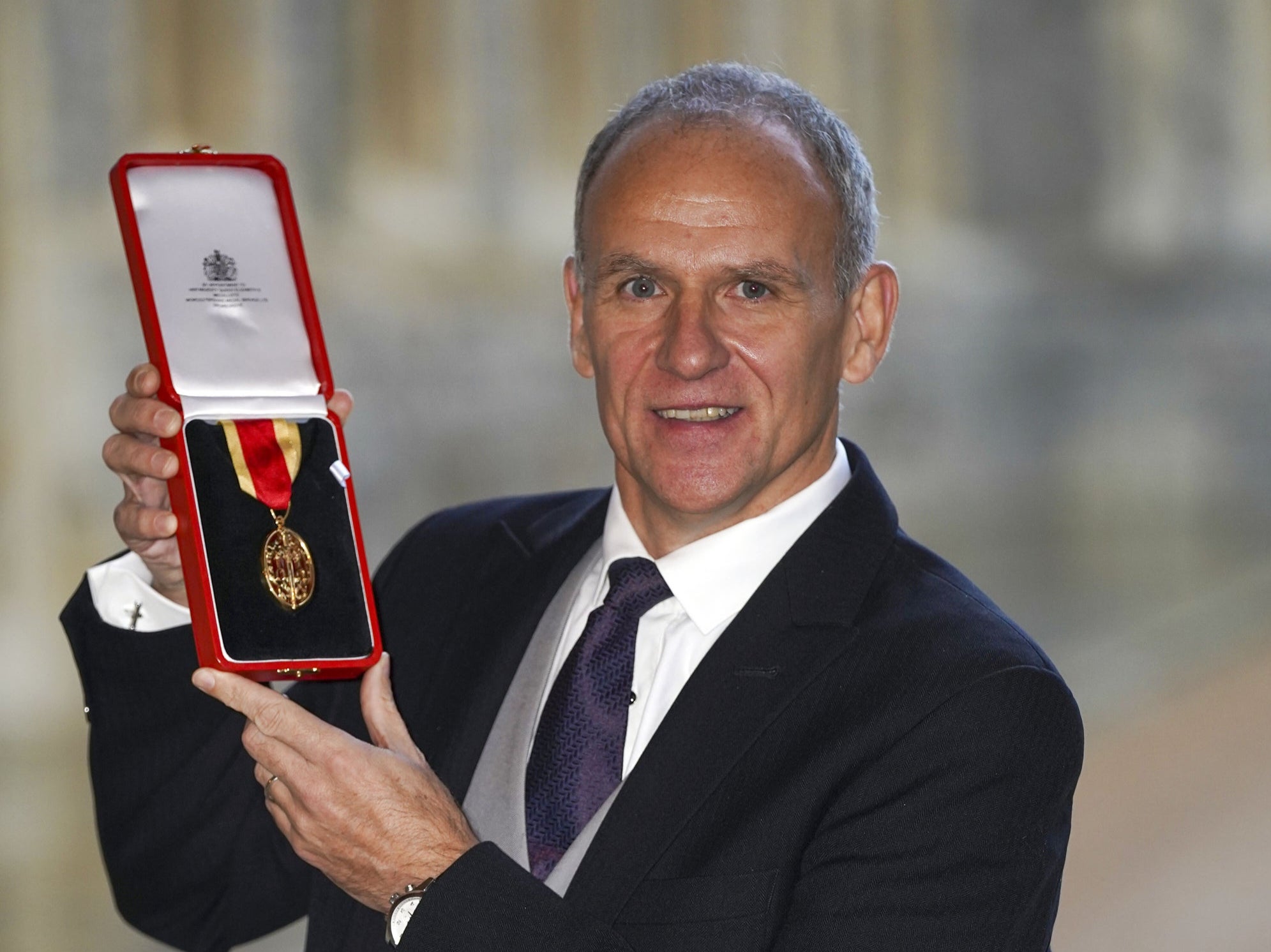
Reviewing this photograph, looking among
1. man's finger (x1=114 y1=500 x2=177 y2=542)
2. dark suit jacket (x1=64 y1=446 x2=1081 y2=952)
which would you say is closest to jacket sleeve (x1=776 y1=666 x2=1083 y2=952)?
dark suit jacket (x1=64 y1=446 x2=1081 y2=952)

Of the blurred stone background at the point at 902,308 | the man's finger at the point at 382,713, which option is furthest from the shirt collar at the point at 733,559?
the blurred stone background at the point at 902,308

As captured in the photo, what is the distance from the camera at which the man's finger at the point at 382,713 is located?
5.85 ft

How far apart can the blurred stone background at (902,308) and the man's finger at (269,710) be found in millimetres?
2722

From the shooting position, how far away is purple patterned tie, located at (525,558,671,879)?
189 centimetres

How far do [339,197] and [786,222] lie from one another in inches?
117

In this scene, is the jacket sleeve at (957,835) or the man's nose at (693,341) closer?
the jacket sleeve at (957,835)

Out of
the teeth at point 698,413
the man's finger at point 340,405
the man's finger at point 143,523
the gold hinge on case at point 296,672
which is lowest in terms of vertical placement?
the gold hinge on case at point 296,672

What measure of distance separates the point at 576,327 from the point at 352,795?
2.70 ft

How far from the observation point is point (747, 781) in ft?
5.80

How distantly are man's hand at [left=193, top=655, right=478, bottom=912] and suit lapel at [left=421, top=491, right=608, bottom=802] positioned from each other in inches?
11.4

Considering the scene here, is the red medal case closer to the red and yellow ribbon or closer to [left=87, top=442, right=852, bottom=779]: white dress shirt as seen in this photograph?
the red and yellow ribbon

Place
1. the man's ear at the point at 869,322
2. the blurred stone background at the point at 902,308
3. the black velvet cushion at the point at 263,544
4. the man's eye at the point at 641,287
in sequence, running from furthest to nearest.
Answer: the blurred stone background at the point at 902,308
the man's ear at the point at 869,322
the man's eye at the point at 641,287
the black velvet cushion at the point at 263,544

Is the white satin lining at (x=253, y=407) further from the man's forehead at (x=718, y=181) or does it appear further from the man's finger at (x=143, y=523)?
the man's forehead at (x=718, y=181)

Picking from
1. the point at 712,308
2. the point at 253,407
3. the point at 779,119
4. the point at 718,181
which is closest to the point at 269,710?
the point at 253,407
